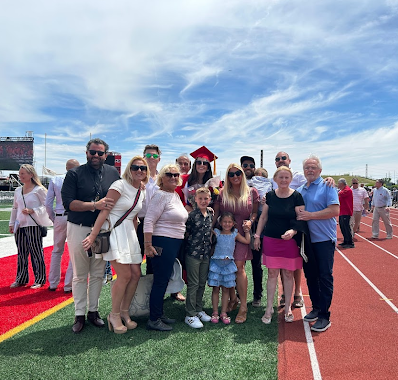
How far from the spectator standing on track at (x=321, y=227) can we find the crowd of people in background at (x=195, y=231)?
0.01 m

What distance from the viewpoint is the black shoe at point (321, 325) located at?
3926 mm

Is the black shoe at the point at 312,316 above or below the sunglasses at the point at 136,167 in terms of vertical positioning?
below

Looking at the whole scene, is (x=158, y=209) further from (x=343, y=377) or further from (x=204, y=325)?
(x=343, y=377)

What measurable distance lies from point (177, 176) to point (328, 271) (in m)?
2.15

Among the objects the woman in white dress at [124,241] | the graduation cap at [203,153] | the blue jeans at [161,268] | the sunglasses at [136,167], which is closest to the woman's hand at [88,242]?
the woman in white dress at [124,241]

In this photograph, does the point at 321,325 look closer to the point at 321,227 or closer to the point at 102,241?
the point at 321,227

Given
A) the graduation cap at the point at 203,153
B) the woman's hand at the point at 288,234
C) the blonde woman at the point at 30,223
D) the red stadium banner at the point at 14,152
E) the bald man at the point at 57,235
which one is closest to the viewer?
the woman's hand at the point at 288,234

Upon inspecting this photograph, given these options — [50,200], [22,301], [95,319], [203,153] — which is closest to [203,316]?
[95,319]

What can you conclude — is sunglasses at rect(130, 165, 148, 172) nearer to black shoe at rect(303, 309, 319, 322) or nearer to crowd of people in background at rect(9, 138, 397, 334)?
crowd of people in background at rect(9, 138, 397, 334)

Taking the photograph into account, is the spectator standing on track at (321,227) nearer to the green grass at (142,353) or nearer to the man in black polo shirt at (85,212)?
the green grass at (142,353)

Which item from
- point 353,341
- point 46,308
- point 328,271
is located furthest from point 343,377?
point 46,308

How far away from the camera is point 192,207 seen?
4387mm

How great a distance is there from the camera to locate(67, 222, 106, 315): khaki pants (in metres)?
3.81

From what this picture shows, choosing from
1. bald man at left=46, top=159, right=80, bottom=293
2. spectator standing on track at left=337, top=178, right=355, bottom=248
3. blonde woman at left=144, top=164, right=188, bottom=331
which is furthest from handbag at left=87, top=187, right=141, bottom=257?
spectator standing on track at left=337, top=178, right=355, bottom=248
